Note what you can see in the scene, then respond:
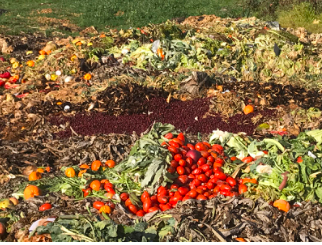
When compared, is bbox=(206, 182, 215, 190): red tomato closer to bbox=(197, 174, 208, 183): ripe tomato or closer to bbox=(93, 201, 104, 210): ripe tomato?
bbox=(197, 174, 208, 183): ripe tomato

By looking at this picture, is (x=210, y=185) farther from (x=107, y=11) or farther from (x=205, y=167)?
(x=107, y=11)

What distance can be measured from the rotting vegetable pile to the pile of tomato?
0.07 feet

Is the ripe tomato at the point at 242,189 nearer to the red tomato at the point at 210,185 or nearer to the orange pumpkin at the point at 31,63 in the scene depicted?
the red tomato at the point at 210,185

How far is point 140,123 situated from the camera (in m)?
8.47

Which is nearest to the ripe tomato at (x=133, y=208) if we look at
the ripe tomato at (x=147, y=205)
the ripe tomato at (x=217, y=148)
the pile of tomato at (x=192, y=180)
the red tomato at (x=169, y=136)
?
the pile of tomato at (x=192, y=180)

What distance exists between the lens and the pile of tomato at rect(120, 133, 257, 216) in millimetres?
5223

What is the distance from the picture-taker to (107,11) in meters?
19.8

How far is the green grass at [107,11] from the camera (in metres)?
18.5

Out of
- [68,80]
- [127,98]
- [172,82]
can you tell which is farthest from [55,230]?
[68,80]

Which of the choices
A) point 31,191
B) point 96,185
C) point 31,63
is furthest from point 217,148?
point 31,63

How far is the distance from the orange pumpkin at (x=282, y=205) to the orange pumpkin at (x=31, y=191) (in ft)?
11.0

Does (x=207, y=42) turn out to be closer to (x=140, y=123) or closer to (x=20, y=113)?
(x=140, y=123)

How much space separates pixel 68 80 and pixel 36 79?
1.05m

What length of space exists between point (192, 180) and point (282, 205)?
55.3 inches
